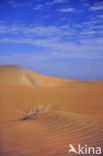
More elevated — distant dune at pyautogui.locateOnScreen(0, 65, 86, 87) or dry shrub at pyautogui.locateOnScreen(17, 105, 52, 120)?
distant dune at pyautogui.locateOnScreen(0, 65, 86, 87)

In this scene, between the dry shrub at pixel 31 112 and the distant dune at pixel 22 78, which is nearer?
the dry shrub at pixel 31 112

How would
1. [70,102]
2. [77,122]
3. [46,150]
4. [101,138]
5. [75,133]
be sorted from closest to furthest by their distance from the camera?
[46,150]
[101,138]
[75,133]
[77,122]
[70,102]

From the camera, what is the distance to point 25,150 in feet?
11.1

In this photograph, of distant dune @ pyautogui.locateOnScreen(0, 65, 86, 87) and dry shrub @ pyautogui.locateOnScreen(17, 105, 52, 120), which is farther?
distant dune @ pyautogui.locateOnScreen(0, 65, 86, 87)

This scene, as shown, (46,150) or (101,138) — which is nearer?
(46,150)

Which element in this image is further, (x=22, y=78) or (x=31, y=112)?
(x=22, y=78)

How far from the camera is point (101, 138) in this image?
365 centimetres

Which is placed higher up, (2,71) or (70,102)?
(2,71)

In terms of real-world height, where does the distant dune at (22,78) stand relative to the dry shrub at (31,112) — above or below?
above

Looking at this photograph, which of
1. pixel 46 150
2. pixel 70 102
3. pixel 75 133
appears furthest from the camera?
pixel 70 102

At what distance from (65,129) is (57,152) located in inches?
63.8

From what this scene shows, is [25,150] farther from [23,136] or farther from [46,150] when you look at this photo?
[23,136]

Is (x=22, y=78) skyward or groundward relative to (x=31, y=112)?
skyward

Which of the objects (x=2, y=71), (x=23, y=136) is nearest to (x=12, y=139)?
(x=23, y=136)
